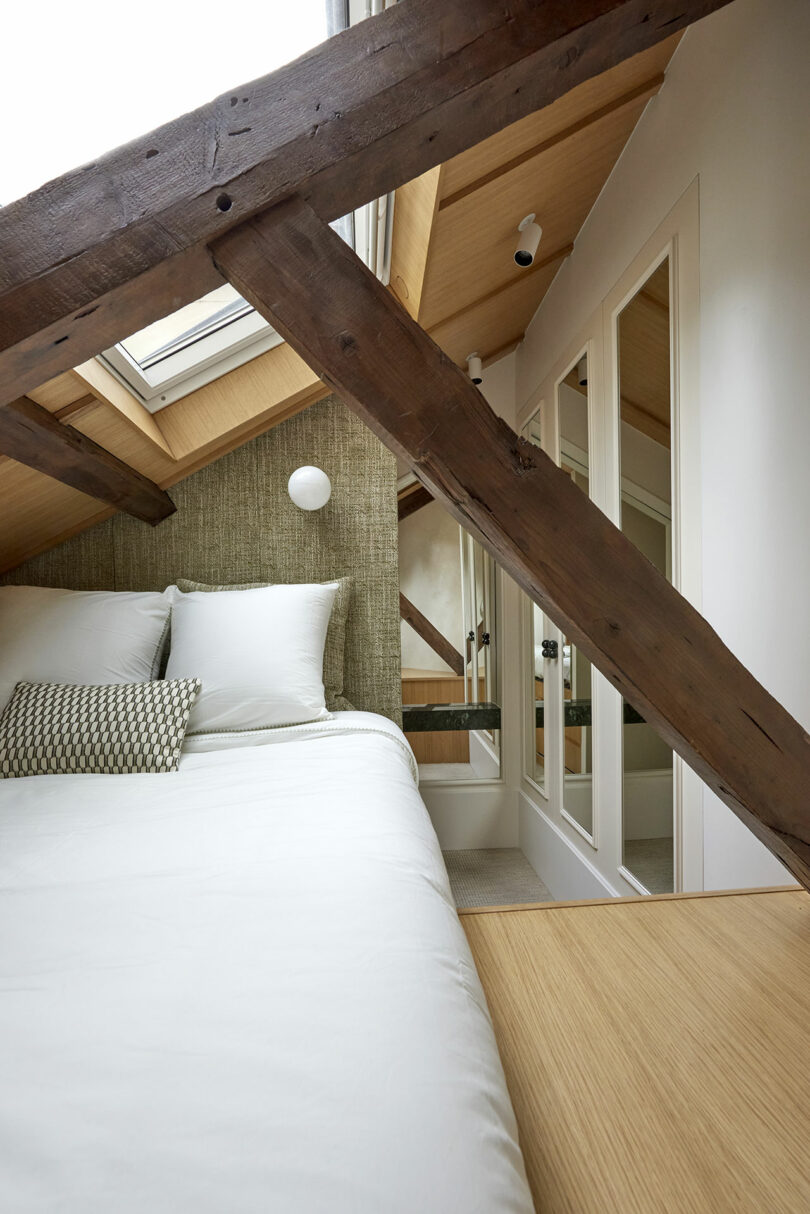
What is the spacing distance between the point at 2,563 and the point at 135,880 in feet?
6.47

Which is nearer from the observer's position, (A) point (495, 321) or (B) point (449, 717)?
(A) point (495, 321)

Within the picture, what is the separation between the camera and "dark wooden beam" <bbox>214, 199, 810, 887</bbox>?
786 millimetres

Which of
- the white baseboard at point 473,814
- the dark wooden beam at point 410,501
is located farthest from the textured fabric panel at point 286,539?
the white baseboard at point 473,814

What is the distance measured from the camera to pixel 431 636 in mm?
3141

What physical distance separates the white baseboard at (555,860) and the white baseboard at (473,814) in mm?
69

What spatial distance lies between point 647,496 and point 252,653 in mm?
1278

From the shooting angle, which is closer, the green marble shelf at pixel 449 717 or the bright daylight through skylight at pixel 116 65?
the bright daylight through skylight at pixel 116 65

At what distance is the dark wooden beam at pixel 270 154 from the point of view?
72 cm

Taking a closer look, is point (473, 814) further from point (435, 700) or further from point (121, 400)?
point (121, 400)

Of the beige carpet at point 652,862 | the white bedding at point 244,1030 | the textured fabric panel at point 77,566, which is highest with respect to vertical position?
the textured fabric panel at point 77,566

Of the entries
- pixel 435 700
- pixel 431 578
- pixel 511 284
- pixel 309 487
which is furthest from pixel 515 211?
Answer: pixel 435 700

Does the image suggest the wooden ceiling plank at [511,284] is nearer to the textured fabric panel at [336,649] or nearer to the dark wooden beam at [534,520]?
the textured fabric panel at [336,649]

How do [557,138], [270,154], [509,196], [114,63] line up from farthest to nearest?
[509,196]
[557,138]
[114,63]
[270,154]

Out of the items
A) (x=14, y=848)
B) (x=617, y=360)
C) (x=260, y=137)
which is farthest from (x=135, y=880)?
(x=617, y=360)
